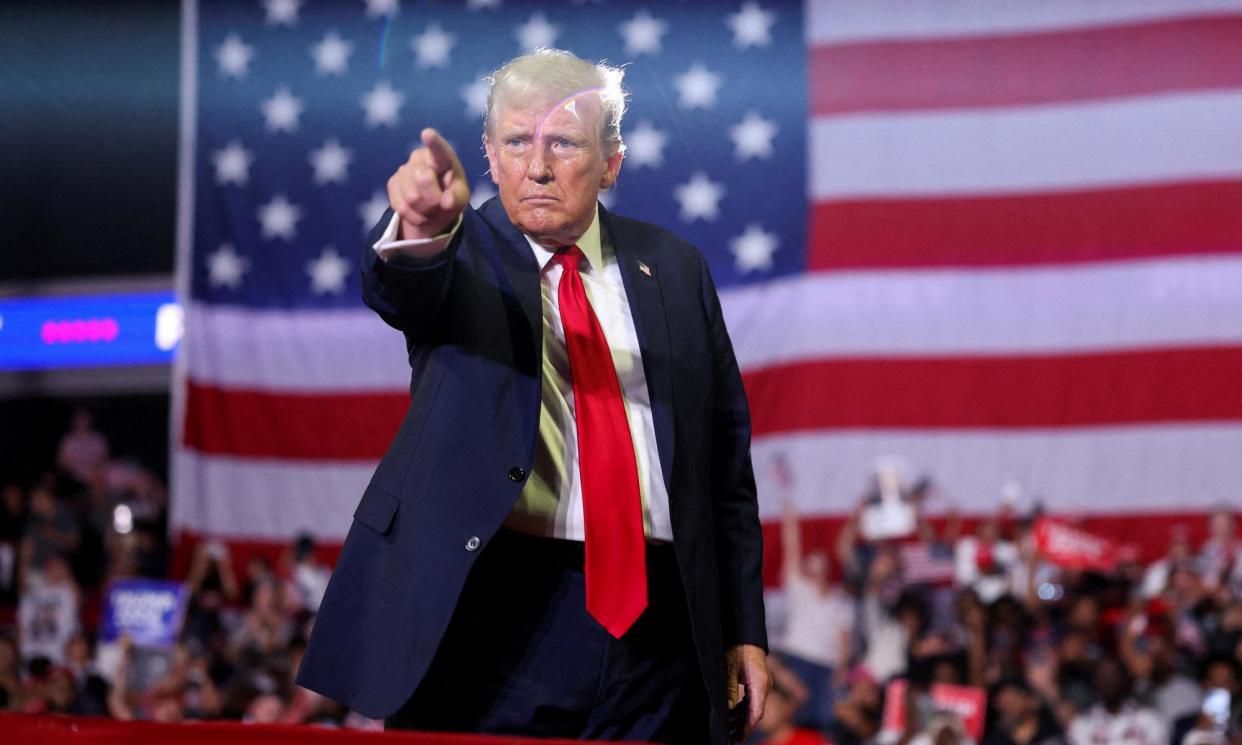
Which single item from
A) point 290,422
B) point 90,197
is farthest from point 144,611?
point 90,197

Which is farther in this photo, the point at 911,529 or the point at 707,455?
the point at 911,529

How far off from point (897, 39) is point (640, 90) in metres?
1.77

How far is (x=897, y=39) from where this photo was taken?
28.6ft

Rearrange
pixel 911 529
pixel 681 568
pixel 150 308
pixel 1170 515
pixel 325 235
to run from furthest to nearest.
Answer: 1. pixel 150 308
2. pixel 325 235
3. pixel 1170 515
4. pixel 911 529
5. pixel 681 568

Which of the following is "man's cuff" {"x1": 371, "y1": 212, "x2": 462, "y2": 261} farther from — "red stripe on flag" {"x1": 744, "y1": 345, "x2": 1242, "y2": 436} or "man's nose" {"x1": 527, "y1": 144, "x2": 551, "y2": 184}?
"red stripe on flag" {"x1": 744, "y1": 345, "x2": 1242, "y2": 436}

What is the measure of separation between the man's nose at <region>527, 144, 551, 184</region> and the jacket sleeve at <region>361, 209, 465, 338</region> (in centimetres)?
14

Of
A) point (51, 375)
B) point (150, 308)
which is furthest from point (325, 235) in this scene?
point (51, 375)

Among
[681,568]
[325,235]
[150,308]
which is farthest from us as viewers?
[150,308]

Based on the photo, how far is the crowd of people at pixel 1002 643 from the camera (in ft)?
19.4

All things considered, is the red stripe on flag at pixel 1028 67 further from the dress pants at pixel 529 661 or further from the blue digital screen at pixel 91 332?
the blue digital screen at pixel 91 332

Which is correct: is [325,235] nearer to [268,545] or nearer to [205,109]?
[205,109]

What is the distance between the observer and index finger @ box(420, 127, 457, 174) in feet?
4.78

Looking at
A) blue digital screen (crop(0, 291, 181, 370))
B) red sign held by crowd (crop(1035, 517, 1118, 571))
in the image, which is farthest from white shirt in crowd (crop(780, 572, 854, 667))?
blue digital screen (crop(0, 291, 181, 370))

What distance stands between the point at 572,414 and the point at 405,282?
277 mm
